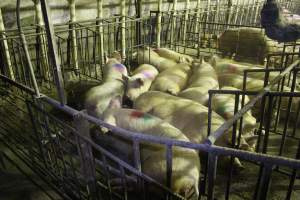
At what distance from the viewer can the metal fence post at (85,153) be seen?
6.18ft

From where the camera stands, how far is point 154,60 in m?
5.53

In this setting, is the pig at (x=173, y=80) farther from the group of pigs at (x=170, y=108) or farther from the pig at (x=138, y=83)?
the pig at (x=138, y=83)

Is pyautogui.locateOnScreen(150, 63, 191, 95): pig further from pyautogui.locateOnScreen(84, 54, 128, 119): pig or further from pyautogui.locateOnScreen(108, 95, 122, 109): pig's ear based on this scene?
pyautogui.locateOnScreen(108, 95, 122, 109): pig's ear

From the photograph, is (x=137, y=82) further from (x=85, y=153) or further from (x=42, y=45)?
(x=85, y=153)

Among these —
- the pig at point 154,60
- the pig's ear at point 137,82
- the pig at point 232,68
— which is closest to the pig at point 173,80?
the pig's ear at point 137,82

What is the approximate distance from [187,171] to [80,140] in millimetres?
895

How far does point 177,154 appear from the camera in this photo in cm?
238

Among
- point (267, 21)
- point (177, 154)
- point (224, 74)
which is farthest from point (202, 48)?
point (177, 154)

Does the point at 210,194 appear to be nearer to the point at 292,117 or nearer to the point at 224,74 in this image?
the point at 292,117

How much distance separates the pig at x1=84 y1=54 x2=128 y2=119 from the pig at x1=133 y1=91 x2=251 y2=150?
0.42 metres

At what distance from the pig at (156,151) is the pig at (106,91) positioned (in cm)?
17

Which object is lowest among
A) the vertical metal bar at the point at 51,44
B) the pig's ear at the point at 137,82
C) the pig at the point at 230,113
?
the pig at the point at 230,113

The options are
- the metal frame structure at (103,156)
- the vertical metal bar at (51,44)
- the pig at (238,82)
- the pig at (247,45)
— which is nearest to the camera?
the metal frame structure at (103,156)

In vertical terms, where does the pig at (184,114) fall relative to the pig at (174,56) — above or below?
below
